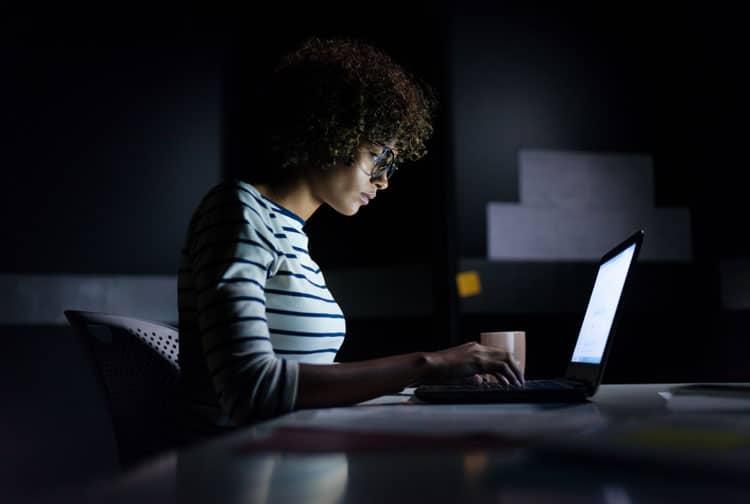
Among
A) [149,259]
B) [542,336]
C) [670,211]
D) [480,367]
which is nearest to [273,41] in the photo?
[149,259]

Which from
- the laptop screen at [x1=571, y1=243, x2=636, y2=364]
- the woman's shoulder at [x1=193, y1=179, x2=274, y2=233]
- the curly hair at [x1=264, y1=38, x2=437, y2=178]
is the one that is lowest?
the laptop screen at [x1=571, y1=243, x2=636, y2=364]

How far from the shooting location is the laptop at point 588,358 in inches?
44.3

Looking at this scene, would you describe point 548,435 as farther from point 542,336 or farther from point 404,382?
point 542,336

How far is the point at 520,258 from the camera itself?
3400 millimetres

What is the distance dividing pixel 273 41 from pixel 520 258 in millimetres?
1590

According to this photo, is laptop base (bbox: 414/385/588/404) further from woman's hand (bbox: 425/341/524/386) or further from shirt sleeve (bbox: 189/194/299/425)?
shirt sleeve (bbox: 189/194/299/425)

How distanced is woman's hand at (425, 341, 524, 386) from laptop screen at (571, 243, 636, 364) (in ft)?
0.53

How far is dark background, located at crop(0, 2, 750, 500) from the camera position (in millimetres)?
3162

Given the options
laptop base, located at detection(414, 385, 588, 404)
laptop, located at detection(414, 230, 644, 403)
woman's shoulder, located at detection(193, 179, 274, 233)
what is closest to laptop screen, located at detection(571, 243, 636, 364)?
laptop, located at detection(414, 230, 644, 403)

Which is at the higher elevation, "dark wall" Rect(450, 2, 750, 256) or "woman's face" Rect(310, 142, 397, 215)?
"dark wall" Rect(450, 2, 750, 256)

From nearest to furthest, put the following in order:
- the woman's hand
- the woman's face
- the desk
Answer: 1. the desk
2. the woman's hand
3. the woman's face

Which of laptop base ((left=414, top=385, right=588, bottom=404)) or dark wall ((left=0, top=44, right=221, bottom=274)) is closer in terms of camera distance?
laptop base ((left=414, top=385, right=588, bottom=404))

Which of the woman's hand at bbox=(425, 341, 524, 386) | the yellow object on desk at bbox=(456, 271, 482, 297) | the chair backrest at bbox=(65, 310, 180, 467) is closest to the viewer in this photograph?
the woman's hand at bbox=(425, 341, 524, 386)

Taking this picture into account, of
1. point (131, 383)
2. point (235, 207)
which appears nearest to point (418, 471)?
point (235, 207)
